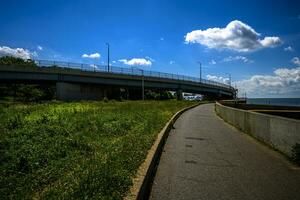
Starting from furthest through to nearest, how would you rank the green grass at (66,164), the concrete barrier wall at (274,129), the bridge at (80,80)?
the bridge at (80,80) < the concrete barrier wall at (274,129) < the green grass at (66,164)

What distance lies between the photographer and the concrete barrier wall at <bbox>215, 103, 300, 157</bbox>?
31.4ft

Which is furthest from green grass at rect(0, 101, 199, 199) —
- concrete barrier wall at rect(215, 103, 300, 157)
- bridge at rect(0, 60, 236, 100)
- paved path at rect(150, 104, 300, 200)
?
bridge at rect(0, 60, 236, 100)

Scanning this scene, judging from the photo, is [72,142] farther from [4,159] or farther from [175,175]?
[175,175]

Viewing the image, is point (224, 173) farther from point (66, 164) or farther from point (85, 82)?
point (85, 82)

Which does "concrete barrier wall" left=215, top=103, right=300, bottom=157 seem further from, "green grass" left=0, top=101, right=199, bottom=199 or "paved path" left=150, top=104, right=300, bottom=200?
"green grass" left=0, top=101, right=199, bottom=199

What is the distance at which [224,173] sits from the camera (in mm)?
8109

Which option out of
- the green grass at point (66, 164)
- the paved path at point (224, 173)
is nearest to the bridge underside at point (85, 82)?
the green grass at point (66, 164)

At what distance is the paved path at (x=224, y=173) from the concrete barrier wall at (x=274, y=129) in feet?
1.21

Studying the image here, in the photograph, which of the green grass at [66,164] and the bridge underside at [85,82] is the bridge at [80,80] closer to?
the bridge underside at [85,82]

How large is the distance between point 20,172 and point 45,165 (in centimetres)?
77

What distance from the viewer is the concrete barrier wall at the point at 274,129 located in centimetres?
959

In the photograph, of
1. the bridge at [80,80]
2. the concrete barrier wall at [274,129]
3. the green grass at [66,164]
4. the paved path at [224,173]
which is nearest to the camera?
the green grass at [66,164]

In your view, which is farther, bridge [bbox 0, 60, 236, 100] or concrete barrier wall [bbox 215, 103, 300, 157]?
bridge [bbox 0, 60, 236, 100]

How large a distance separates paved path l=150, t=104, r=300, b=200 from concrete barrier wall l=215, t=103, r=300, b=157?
0.37m
